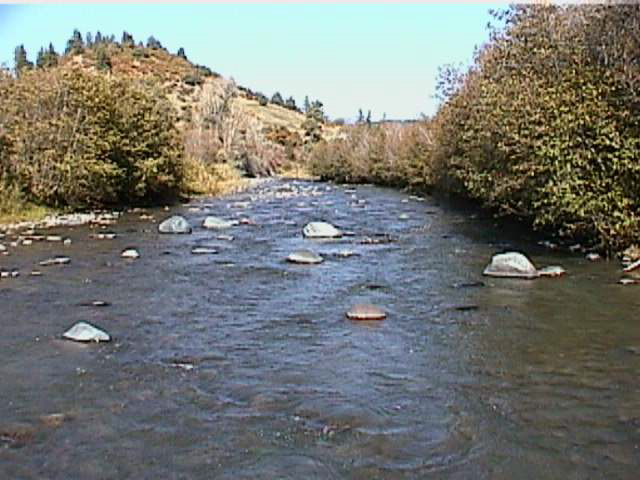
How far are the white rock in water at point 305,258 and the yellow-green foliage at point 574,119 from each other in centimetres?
538

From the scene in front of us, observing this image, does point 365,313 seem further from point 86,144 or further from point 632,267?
point 86,144

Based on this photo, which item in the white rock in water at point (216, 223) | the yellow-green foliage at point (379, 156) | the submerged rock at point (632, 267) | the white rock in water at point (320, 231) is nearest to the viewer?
the submerged rock at point (632, 267)

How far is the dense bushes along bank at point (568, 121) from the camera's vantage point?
17812 mm

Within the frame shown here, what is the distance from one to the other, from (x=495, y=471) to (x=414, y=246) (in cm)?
1568

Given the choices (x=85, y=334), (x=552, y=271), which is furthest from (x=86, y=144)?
(x=85, y=334)

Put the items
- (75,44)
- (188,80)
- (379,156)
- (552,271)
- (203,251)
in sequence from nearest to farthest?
(552,271) < (203,251) < (379,156) < (188,80) < (75,44)

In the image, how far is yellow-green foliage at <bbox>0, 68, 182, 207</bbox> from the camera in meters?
29.5

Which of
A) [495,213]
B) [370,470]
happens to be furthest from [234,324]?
[495,213]

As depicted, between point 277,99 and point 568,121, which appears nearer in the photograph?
point 568,121

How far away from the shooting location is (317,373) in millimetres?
10305

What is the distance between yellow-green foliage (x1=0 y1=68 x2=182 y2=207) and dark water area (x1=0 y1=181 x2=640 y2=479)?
11002 mm

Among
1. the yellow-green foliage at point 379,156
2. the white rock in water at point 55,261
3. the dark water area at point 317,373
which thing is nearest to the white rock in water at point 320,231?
the dark water area at point 317,373

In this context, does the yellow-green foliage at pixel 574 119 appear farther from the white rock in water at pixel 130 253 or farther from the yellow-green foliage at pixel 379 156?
the yellow-green foliage at pixel 379 156

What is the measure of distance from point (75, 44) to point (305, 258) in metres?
127
